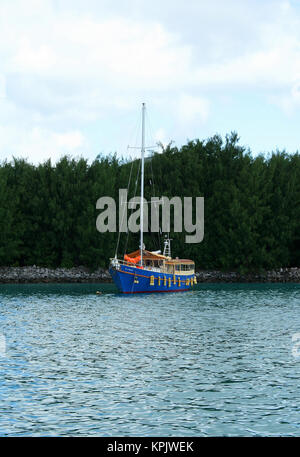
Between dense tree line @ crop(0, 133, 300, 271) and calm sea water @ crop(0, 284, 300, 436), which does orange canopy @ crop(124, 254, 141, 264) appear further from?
dense tree line @ crop(0, 133, 300, 271)

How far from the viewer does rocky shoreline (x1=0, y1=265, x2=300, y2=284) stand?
312ft

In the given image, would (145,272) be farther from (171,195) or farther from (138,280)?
(171,195)

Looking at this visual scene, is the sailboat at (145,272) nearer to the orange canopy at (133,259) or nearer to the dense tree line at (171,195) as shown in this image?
the orange canopy at (133,259)

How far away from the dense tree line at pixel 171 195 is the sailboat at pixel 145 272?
80.2 ft

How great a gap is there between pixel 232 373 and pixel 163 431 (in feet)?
28.4

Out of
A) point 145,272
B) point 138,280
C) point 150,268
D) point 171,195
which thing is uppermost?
point 171,195

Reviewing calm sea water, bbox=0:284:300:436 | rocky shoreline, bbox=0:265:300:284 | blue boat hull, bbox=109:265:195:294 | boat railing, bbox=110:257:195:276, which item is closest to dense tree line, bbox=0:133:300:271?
rocky shoreline, bbox=0:265:300:284

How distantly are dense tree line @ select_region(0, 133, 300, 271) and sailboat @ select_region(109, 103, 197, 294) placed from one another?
24.4 meters

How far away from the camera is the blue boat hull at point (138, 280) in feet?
220

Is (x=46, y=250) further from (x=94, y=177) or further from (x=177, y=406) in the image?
(x=177, y=406)

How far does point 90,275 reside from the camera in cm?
9762

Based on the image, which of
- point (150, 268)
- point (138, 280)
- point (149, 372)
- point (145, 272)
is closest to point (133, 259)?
point (145, 272)

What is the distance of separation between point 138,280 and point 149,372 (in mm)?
41146
